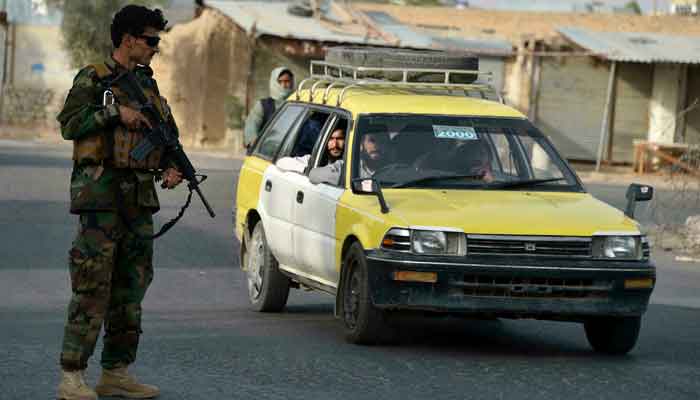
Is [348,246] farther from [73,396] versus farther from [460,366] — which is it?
[73,396]

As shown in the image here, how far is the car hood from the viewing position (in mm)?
8750

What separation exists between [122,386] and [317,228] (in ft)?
9.69

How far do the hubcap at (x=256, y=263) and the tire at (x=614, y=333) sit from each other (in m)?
2.53

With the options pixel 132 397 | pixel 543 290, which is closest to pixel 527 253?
pixel 543 290

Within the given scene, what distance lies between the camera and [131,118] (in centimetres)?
687

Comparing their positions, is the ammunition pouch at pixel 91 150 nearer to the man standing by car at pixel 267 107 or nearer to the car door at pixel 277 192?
the car door at pixel 277 192

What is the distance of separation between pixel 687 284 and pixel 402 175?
208 inches

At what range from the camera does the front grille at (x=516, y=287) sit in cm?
870

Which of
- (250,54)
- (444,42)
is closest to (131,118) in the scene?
(250,54)

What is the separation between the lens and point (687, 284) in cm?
1407

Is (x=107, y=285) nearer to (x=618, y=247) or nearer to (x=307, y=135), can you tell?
(x=618, y=247)

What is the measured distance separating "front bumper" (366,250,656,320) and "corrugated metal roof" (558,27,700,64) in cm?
2502

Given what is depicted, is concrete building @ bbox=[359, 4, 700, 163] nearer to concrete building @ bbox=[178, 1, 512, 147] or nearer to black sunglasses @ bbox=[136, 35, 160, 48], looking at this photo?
concrete building @ bbox=[178, 1, 512, 147]

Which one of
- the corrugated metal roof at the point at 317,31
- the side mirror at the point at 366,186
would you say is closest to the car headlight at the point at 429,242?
the side mirror at the point at 366,186
